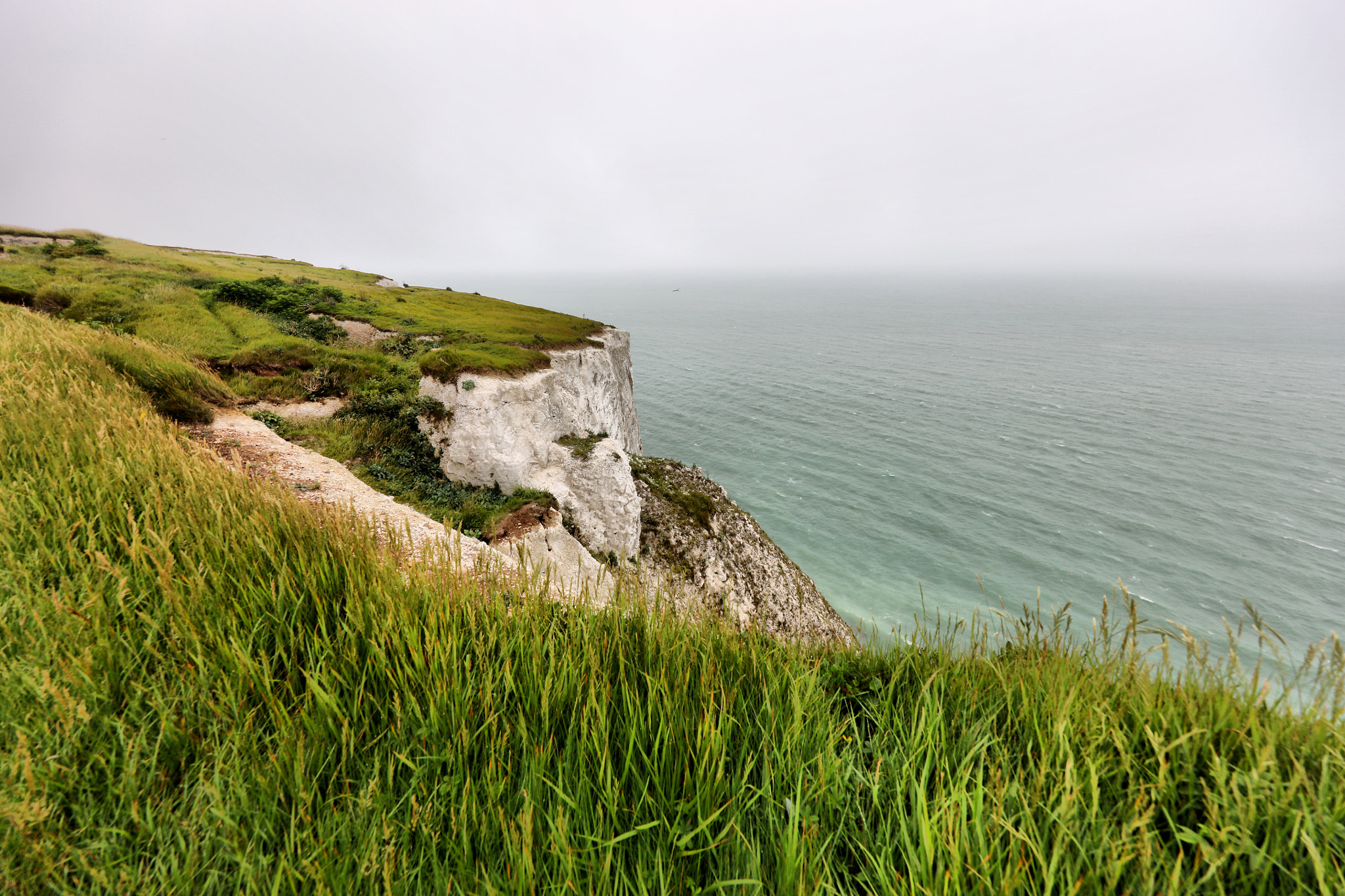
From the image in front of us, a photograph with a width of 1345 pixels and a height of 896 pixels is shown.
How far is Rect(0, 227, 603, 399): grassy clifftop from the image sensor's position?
1617 centimetres

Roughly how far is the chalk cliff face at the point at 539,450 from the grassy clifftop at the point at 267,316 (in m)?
1.25

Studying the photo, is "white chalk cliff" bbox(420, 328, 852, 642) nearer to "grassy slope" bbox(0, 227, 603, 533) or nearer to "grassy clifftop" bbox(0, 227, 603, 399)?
"grassy slope" bbox(0, 227, 603, 533)

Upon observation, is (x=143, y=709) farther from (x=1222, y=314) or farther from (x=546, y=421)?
(x=1222, y=314)

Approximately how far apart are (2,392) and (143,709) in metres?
5.36

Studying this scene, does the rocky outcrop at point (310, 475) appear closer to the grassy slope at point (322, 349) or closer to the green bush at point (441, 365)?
the grassy slope at point (322, 349)

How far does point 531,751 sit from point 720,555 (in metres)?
20.8

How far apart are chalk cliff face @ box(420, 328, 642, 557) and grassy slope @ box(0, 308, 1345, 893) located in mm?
15501

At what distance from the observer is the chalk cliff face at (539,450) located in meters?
18.3

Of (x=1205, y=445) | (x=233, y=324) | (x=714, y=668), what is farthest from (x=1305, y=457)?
(x=233, y=324)

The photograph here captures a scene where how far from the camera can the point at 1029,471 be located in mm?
48125

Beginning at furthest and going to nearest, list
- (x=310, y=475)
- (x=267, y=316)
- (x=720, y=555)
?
(x=720, y=555) → (x=267, y=316) → (x=310, y=475)

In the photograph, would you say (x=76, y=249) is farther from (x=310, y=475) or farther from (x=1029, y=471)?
(x=1029, y=471)

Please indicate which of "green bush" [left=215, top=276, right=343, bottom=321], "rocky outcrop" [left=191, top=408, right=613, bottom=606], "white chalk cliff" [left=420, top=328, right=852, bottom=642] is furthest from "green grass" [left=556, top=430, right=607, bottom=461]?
"green bush" [left=215, top=276, right=343, bottom=321]

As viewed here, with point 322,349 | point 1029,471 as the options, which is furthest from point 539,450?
point 1029,471
